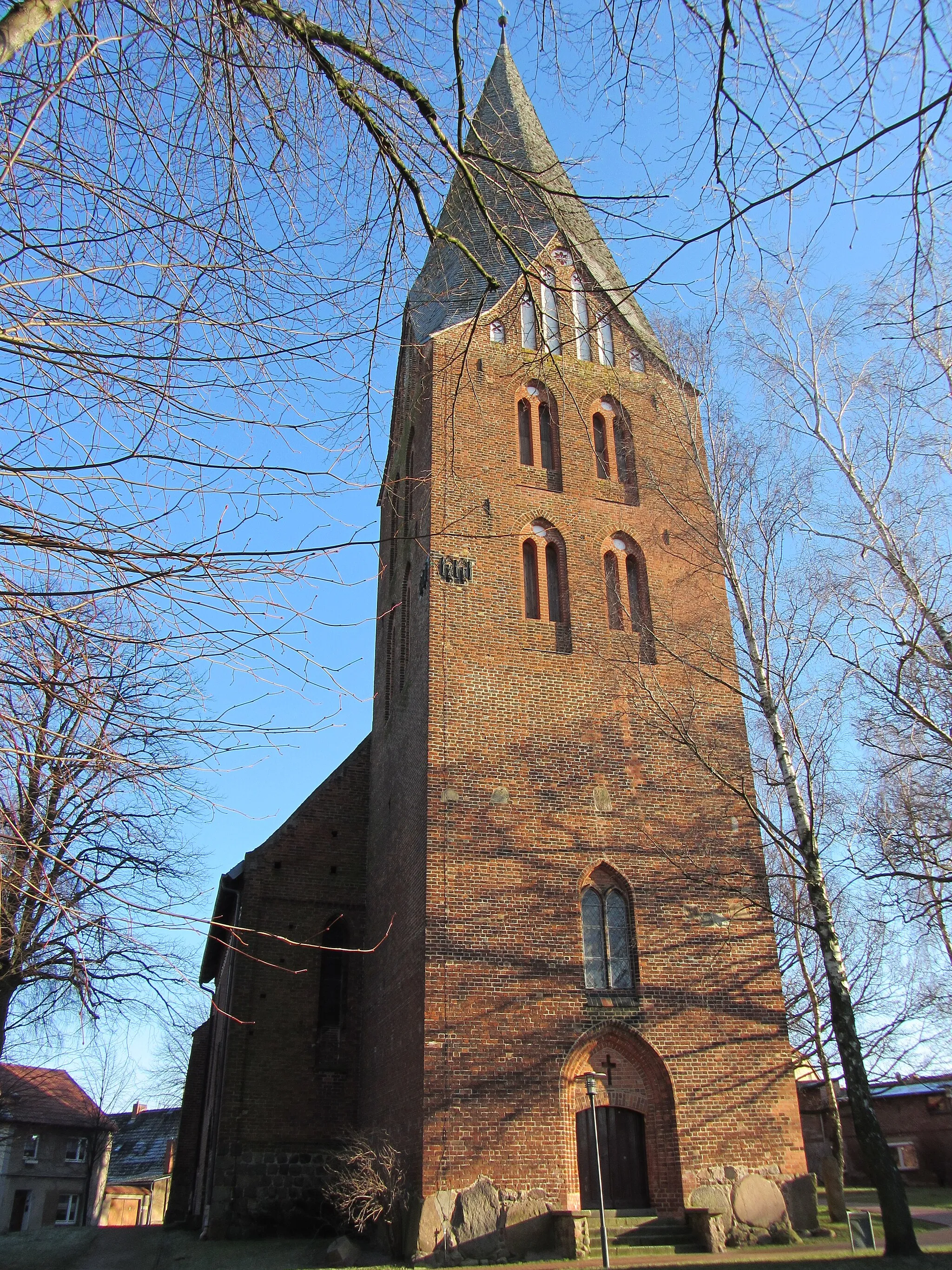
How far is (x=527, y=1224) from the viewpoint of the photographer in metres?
11.3

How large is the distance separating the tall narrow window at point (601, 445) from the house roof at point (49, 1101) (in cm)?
2608

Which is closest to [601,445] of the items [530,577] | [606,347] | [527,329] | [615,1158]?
[606,347]

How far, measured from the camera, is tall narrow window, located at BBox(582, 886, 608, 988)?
13.1m

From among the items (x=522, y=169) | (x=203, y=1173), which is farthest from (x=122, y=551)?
(x=203, y=1173)

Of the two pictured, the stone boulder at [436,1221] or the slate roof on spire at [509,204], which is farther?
the stone boulder at [436,1221]

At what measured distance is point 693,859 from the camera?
14.1m

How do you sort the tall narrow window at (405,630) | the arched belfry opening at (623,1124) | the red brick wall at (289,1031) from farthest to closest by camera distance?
the tall narrow window at (405,630) < the red brick wall at (289,1031) < the arched belfry opening at (623,1124)

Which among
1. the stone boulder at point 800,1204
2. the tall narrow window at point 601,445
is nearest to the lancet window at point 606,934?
the stone boulder at point 800,1204

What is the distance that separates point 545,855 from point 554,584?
4.65 meters

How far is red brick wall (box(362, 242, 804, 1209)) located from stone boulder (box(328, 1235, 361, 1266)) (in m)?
1.37

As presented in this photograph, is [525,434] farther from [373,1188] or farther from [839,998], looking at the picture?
[373,1188]

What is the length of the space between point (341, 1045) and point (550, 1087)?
546 cm

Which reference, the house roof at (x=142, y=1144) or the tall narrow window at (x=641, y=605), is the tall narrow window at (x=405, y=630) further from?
the house roof at (x=142, y=1144)

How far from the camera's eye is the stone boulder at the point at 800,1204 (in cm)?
1212
